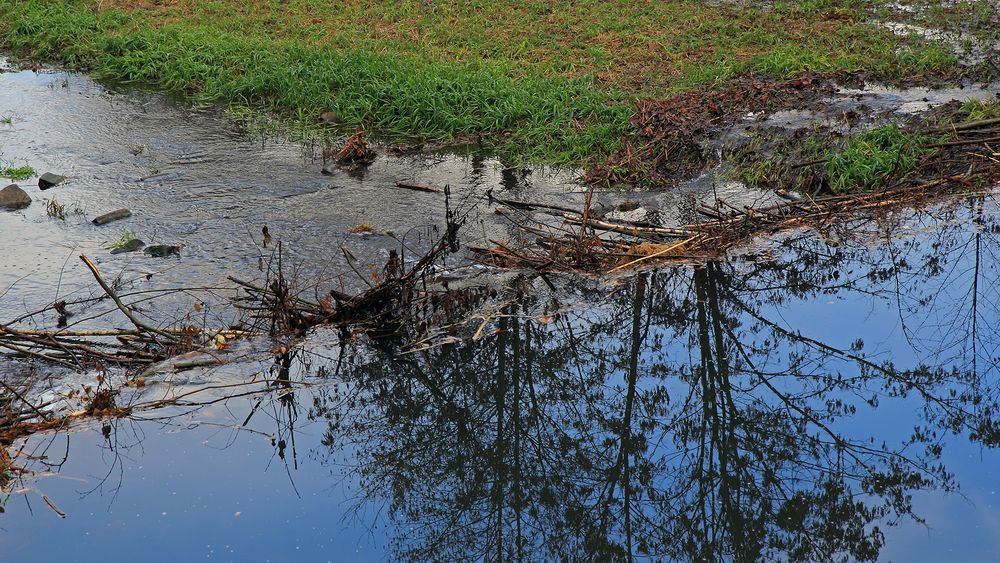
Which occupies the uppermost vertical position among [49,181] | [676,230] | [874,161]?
[874,161]

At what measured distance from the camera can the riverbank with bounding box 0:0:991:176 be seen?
922 cm

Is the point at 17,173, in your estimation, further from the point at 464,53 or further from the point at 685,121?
the point at 685,121

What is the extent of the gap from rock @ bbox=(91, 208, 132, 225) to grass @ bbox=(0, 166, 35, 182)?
4.77 ft

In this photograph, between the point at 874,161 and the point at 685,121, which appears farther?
the point at 685,121

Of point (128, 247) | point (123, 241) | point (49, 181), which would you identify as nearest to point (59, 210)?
point (49, 181)

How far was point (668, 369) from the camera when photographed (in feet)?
18.4

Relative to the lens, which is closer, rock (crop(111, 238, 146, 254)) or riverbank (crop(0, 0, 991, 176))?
rock (crop(111, 238, 146, 254))

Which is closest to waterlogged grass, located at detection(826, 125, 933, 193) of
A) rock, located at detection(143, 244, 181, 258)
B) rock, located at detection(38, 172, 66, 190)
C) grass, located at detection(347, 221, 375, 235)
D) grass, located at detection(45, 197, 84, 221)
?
grass, located at detection(347, 221, 375, 235)

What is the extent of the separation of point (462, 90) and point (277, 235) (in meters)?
3.15

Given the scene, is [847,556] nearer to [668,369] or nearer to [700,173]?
[668,369]

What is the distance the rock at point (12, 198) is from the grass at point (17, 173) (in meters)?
0.61

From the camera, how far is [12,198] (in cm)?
780

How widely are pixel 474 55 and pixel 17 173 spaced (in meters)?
4.98

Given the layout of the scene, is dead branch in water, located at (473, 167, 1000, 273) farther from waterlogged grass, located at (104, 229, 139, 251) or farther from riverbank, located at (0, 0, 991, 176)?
waterlogged grass, located at (104, 229, 139, 251)
